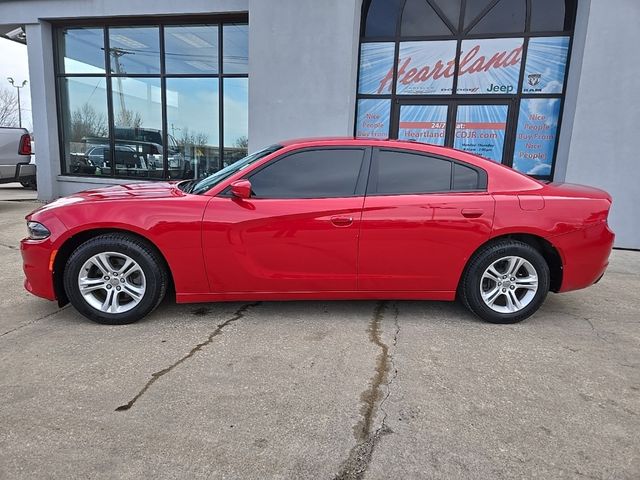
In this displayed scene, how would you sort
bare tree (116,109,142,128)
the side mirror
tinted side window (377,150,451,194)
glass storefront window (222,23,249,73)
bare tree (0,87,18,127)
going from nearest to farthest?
the side mirror → tinted side window (377,150,451,194) → glass storefront window (222,23,249,73) → bare tree (116,109,142,128) → bare tree (0,87,18,127)

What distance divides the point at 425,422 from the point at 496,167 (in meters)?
2.31

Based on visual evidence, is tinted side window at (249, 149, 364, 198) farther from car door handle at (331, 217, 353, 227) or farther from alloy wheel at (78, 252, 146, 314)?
alloy wheel at (78, 252, 146, 314)

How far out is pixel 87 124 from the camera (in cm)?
1039

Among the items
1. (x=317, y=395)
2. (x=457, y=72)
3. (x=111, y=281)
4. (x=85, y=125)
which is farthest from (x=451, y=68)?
(x=85, y=125)

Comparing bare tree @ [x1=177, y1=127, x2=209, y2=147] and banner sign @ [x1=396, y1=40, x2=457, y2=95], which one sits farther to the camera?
bare tree @ [x1=177, y1=127, x2=209, y2=147]

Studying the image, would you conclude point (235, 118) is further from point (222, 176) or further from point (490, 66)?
point (222, 176)

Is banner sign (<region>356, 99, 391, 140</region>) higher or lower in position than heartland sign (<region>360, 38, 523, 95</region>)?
lower

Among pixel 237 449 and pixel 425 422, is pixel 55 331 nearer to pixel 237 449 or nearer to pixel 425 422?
pixel 237 449

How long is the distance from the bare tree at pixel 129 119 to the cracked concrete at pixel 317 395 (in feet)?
23.5

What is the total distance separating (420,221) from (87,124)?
997 cm

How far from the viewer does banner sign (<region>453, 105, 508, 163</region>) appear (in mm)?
7703

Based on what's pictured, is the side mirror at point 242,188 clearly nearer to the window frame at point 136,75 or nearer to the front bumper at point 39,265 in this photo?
the front bumper at point 39,265

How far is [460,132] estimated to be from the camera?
7.87 metres

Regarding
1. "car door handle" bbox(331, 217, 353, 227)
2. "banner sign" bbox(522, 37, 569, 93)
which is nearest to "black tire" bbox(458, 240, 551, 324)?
"car door handle" bbox(331, 217, 353, 227)
